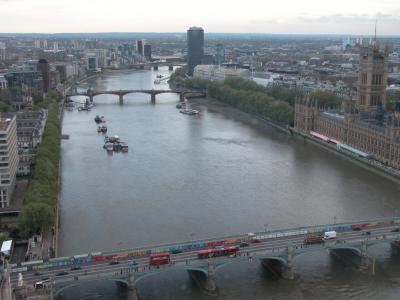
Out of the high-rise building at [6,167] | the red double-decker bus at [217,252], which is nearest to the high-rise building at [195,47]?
the high-rise building at [6,167]

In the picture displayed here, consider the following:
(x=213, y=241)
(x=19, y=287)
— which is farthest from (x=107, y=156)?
(x=19, y=287)

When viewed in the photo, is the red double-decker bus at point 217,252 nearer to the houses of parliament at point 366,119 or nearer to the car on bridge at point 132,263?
the car on bridge at point 132,263

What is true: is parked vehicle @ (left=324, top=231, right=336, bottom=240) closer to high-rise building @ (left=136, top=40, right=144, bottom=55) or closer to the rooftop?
the rooftop

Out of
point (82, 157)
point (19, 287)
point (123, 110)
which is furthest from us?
point (123, 110)

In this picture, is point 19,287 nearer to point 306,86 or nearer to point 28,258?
point 28,258

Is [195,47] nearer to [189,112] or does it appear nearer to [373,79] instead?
[189,112]
